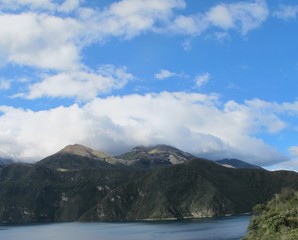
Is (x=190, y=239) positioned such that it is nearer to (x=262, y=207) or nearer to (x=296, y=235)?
(x=262, y=207)

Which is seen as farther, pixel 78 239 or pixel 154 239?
pixel 78 239

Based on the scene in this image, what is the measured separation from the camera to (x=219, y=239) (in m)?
156

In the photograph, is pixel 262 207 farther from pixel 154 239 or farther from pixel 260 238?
pixel 260 238

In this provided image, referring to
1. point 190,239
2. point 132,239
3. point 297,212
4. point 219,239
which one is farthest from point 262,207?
point 132,239

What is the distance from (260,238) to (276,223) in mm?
5635

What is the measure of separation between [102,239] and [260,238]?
344ft

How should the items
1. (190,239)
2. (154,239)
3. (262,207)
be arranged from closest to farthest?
(262,207), (190,239), (154,239)

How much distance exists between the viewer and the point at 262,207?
152 metres

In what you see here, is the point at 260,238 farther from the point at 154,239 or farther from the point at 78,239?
the point at 78,239

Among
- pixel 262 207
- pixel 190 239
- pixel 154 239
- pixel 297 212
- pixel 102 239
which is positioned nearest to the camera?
pixel 297 212

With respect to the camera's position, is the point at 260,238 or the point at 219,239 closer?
the point at 260,238

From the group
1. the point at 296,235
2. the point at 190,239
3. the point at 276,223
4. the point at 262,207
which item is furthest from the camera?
the point at 190,239

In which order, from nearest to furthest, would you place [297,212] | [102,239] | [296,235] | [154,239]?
[296,235] < [297,212] < [154,239] < [102,239]

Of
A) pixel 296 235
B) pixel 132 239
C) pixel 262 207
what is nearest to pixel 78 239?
pixel 132 239
